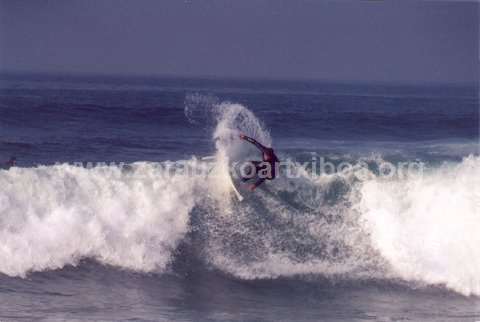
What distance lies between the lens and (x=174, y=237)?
13.4 metres

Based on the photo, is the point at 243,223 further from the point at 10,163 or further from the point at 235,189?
the point at 10,163

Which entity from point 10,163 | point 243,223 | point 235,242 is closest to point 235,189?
point 243,223

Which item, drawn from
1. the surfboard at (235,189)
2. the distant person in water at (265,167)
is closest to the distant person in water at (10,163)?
the surfboard at (235,189)

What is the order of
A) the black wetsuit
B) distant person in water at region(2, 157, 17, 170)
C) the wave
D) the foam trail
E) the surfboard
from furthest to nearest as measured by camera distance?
1. distant person in water at region(2, 157, 17, 170)
2. the surfboard
3. the black wetsuit
4. the wave
5. the foam trail

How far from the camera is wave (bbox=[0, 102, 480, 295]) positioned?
12805mm

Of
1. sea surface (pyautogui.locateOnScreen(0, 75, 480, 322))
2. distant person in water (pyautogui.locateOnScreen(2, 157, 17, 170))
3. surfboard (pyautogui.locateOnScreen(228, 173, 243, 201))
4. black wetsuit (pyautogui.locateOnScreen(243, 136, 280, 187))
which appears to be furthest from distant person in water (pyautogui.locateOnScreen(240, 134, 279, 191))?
distant person in water (pyautogui.locateOnScreen(2, 157, 17, 170))

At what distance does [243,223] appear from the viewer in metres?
13.9

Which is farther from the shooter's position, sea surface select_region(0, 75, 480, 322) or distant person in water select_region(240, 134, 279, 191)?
distant person in water select_region(240, 134, 279, 191)

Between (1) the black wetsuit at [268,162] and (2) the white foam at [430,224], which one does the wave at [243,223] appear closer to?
(2) the white foam at [430,224]

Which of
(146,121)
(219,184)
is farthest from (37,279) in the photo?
(146,121)

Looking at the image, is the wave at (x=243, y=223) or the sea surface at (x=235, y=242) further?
the wave at (x=243, y=223)

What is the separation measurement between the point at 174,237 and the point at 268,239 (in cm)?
183

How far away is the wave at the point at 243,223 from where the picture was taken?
42.0 feet

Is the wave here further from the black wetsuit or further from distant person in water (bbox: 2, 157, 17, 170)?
distant person in water (bbox: 2, 157, 17, 170)
